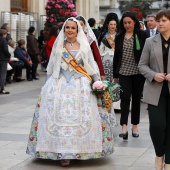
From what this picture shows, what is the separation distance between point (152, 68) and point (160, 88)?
0.98 feet

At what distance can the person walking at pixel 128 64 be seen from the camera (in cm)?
874

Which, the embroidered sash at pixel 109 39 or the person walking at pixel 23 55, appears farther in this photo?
the person walking at pixel 23 55

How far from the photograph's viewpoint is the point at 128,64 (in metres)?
8.77

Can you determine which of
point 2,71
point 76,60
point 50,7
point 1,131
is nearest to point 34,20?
point 50,7

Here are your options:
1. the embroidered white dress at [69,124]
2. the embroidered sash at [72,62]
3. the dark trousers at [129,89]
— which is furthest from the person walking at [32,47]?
the embroidered white dress at [69,124]

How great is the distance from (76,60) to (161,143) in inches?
68.5

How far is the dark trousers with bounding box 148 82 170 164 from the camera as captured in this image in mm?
6223

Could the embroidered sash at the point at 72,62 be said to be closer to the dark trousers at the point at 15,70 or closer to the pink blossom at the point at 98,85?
the pink blossom at the point at 98,85

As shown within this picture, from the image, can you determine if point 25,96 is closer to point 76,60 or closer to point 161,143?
point 76,60

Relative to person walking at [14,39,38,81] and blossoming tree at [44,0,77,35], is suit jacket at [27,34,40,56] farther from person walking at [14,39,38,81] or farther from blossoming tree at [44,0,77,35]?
blossoming tree at [44,0,77,35]

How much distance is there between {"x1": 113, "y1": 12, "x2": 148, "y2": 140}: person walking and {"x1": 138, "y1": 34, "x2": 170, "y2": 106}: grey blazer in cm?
227

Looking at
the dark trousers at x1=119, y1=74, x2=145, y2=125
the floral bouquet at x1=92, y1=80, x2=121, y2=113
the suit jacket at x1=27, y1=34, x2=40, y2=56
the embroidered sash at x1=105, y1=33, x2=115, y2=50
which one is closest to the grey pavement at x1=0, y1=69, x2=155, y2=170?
the dark trousers at x1=119, y1=74, x2=145, y2=125

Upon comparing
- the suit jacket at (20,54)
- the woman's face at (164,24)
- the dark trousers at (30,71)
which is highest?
the woman's face at (164,24)

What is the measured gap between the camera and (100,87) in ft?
23.7
